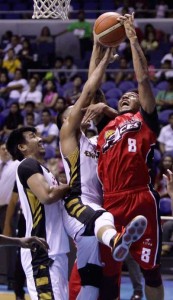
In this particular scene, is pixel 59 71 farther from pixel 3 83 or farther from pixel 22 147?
pixel 22 147

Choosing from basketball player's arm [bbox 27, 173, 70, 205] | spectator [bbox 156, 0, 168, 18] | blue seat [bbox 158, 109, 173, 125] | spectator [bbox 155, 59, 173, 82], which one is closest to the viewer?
basketball player's arm [bbox 27, 173, 70, 205]

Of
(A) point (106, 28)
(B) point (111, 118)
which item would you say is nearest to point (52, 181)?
(B) point (111, 118)

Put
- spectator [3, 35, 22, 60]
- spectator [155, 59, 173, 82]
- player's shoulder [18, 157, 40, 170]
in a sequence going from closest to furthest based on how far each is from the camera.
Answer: player's shoulder [18, 157, 40, 170]
spectator [155, 59, 173, 82]
spectator [3, 35, 22, 60]

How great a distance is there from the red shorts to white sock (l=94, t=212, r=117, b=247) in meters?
0.29

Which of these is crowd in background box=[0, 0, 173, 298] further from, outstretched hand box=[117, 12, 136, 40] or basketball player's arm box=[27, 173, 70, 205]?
basketball player's arm box=[27, 173, 70, 205]

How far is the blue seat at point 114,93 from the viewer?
1512 centimetres

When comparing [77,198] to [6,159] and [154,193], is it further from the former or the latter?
[6,159]

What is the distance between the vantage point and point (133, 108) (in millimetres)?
6789

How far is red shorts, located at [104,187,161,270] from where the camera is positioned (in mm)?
6363

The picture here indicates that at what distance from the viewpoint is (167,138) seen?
13.3 metres

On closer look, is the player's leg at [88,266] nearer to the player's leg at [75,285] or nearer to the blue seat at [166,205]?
the player's leg at [75,285]

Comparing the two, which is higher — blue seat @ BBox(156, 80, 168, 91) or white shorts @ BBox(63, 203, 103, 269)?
white shorts @ BBox(63, 203, 103, 269)

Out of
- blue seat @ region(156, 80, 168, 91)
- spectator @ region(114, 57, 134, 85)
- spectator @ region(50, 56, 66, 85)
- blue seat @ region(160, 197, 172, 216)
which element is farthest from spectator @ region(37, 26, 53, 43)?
blue seat @ region(160, 197, 172, 216)

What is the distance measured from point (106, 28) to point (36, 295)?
2074mm
